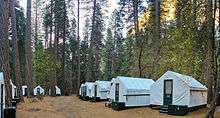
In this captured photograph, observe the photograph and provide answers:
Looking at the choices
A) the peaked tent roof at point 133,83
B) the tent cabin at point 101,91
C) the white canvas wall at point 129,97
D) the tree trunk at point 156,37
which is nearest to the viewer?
the white canvas wall at point 129,97

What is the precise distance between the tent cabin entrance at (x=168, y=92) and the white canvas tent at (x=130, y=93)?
285 cm

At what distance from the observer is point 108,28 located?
61750 millimetres

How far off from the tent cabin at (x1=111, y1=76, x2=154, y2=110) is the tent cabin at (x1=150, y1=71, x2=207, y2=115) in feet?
6.00

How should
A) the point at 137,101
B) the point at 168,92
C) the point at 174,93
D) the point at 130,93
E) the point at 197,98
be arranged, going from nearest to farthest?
the point at 174,93 < the point at 168,92 < the point at 197,98 < the point at 130,93 < the point at 137,101

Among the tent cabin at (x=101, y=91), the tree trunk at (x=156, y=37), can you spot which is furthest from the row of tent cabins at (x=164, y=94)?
the tent cabin at (x=101, y=91)

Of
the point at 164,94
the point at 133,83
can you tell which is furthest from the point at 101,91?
the point at 164,94

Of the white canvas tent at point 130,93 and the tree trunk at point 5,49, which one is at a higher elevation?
the tree trunk at point 5,49

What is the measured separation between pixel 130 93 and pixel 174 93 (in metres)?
3.67

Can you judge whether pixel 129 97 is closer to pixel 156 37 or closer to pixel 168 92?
pixel 168 92

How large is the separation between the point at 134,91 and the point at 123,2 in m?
15.9

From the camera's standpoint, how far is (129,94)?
2459cm

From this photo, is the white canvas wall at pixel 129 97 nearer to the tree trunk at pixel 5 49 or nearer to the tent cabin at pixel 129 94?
the tent cabin at pixel 129 94

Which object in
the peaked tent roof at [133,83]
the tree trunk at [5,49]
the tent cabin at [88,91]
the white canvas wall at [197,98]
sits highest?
the tree trunk at [5,49]

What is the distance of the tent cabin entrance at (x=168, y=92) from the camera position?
72.9 ft
